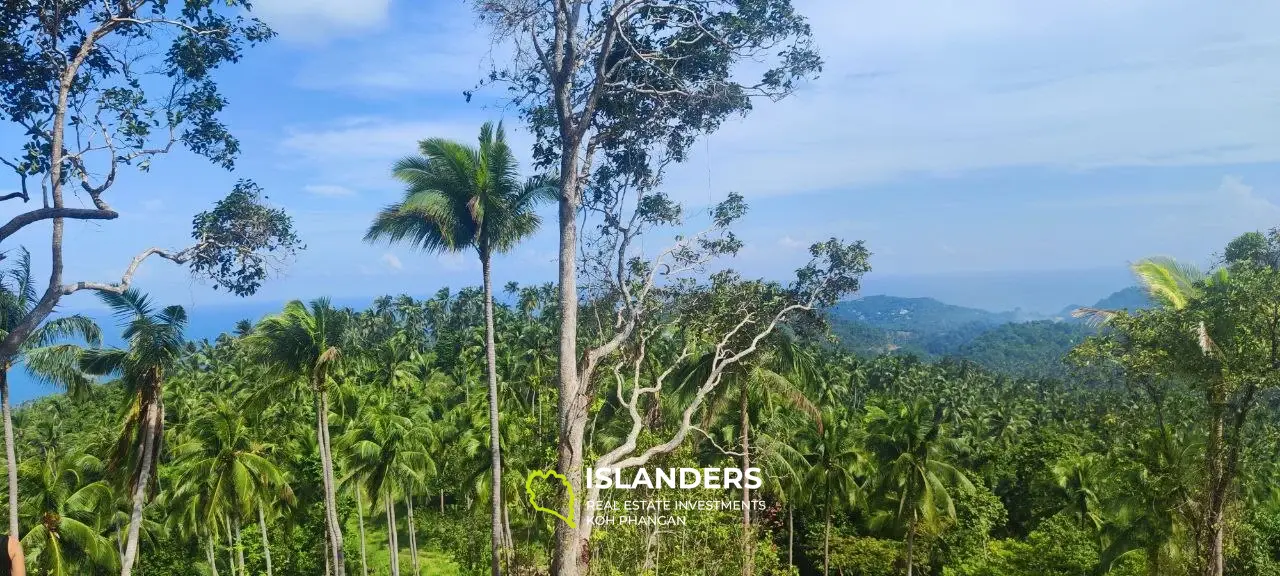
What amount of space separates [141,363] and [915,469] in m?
18.0

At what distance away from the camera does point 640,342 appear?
35.0 feet

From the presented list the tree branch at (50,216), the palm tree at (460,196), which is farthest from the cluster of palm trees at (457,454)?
the tree branch at (50,216)

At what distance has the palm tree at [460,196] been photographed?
11969 mm

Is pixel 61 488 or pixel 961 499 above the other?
pixel 61 488

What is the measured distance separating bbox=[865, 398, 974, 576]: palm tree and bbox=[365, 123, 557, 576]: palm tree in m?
12.6

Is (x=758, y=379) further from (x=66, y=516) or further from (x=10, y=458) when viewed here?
(x=66, y=516)

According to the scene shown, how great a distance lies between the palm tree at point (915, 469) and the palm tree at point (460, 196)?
496 inches

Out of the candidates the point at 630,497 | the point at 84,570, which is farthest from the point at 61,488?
the point at 630,497

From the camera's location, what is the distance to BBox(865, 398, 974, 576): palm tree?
810 inches

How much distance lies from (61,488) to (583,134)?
17423mm

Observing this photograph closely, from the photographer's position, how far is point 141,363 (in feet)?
42.2

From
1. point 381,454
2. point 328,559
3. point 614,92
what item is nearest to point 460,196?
point 614,92

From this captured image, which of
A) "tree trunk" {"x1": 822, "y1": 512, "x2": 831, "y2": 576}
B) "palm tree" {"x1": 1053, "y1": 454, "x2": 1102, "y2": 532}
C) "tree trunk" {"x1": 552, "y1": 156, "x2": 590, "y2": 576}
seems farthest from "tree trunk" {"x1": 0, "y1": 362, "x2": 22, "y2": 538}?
"palm tree" {"x1": 1053, "y1": 454, "x2": 1102, "y2": 532}

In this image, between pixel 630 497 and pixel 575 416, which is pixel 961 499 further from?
pixel 575 416
